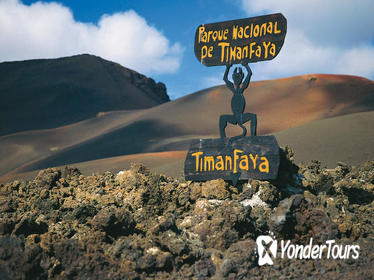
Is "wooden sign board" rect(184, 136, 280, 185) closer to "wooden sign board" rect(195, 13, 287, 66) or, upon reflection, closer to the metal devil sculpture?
the metal devil sculpture

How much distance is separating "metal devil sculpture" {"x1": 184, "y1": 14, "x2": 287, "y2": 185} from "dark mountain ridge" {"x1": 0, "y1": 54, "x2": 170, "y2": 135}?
159 ft

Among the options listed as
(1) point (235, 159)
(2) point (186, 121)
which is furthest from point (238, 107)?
(2) point (186, 121)

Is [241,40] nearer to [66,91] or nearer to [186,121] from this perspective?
[186,121]

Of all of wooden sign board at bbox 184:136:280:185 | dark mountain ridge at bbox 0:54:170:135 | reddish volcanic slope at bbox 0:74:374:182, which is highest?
dark mountain ridge at bbox 0:54:170:135

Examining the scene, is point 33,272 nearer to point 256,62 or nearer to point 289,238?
point 289,238

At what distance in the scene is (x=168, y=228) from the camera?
3.94m

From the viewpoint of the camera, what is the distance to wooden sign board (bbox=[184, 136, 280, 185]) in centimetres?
510

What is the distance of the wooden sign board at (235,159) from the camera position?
5.10 m

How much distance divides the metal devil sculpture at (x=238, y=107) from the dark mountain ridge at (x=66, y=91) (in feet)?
159

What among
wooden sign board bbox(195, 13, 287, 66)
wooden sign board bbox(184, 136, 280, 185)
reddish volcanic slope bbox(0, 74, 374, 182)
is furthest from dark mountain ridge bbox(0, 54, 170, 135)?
wooden sign board bbox(184, 136, 280, 185)

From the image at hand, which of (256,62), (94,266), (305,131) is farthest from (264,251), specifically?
(305,131)

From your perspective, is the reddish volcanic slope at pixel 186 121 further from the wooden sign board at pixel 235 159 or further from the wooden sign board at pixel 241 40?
the wooden sign board at pixel 235 159

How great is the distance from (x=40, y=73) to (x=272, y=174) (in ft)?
222

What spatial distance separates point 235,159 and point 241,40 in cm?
193
